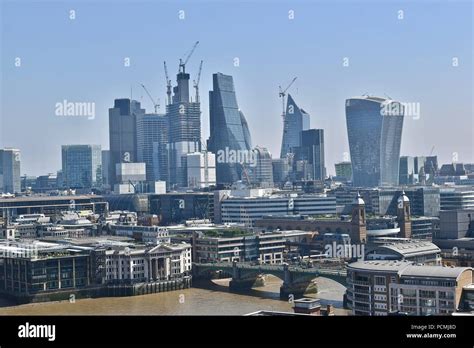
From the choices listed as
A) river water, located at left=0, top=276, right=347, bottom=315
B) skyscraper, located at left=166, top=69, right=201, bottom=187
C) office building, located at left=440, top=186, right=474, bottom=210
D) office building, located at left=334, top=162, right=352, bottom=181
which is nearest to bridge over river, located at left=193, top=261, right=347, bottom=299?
river water, located at left=0, top=276, right=347, bottom=315

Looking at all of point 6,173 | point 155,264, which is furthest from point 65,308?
point 6,173

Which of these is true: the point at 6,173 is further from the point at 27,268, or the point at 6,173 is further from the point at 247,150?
the point at 27,268

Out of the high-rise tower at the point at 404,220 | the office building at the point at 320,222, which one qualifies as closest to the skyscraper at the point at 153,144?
the office building at the point at 320,222

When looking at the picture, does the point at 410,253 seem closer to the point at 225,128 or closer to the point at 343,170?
the point at 225,128

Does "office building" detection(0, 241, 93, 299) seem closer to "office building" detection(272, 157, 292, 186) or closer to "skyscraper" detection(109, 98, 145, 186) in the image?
"skyscraper" detection(109, 98, 145, 186)

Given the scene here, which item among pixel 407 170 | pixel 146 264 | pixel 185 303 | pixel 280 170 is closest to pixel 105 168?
pixel 280 170

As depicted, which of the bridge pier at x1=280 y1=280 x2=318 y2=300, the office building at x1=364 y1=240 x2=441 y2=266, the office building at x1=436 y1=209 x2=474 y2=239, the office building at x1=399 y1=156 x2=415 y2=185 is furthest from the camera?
the office building at x1=399 y1=156 x2=415 y2=185

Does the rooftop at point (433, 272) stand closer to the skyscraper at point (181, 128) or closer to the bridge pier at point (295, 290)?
the bridge pier at point (295, 290)
